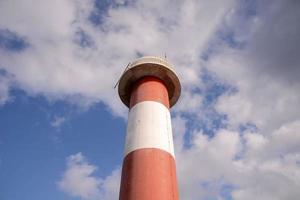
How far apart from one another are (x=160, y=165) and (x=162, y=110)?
234cm

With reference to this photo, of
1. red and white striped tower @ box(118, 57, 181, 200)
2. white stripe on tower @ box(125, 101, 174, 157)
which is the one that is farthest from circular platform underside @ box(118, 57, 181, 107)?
white stripe on tower @ box(125, 101, 174, 157)

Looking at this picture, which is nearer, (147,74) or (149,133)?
(149,133)

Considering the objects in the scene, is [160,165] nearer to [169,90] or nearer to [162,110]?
[162,110]

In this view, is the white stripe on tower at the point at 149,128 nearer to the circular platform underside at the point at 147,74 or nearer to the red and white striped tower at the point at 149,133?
the red and white striped tower at the point at 149,133

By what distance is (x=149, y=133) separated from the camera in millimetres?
9453

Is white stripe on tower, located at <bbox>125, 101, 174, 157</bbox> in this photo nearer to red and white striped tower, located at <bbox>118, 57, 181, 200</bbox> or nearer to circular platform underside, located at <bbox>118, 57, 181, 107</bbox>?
red and white striped tower, located at <bbox>118, 57, 181, 200</bbox>

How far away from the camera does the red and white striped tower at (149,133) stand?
8.44m

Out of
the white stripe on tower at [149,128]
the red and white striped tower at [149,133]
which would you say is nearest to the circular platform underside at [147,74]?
the red and white striped tower at [149,133]

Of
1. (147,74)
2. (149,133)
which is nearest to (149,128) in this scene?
(149,133)

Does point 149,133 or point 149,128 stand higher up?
point 149,128

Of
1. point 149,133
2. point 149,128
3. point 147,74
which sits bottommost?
point 149,133

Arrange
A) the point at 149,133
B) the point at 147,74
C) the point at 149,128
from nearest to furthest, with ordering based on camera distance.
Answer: the point at 149,133, the point at 149,128, the point at 147,74

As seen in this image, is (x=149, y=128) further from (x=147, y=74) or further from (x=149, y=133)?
(x=147, y=74)

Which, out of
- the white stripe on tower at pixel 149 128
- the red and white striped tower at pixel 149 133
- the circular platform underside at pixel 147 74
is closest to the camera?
the red and white striped tower at pixel 149 133
